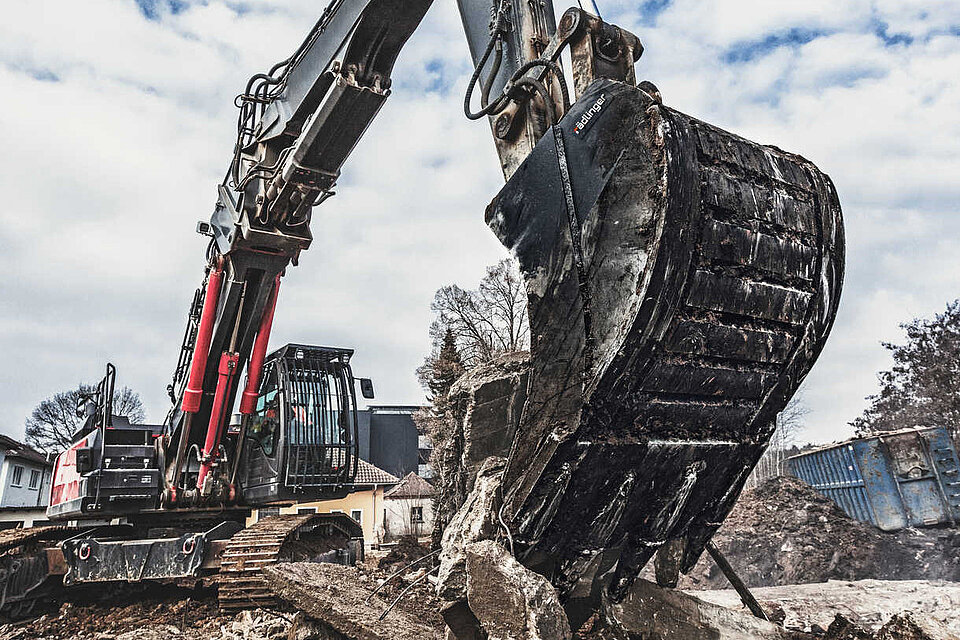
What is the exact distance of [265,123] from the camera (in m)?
5.71

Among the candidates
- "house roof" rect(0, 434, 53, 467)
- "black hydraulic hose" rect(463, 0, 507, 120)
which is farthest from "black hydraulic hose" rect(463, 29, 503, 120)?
Result: "house roof" rect(0, 434, 53, 467)

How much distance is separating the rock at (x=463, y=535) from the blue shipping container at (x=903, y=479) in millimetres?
9019

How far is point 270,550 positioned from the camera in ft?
17.2

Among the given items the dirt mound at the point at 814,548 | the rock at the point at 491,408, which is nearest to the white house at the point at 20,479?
the dirt mound at the point at 814,548

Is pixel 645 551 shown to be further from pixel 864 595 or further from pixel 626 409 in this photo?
pixel 864 595

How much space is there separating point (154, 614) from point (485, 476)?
14.6 ft

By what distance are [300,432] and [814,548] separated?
615cm

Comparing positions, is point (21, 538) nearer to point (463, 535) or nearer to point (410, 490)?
point (463, 535)

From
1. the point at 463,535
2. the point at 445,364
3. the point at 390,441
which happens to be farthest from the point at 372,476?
the point at 463,535

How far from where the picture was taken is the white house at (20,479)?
22.9 m

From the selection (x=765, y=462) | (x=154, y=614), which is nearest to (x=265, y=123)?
(x=154, y=614)

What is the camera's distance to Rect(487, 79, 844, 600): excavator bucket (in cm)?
176

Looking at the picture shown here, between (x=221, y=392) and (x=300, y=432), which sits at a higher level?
(x=221, y=392)

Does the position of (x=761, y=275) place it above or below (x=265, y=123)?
below
